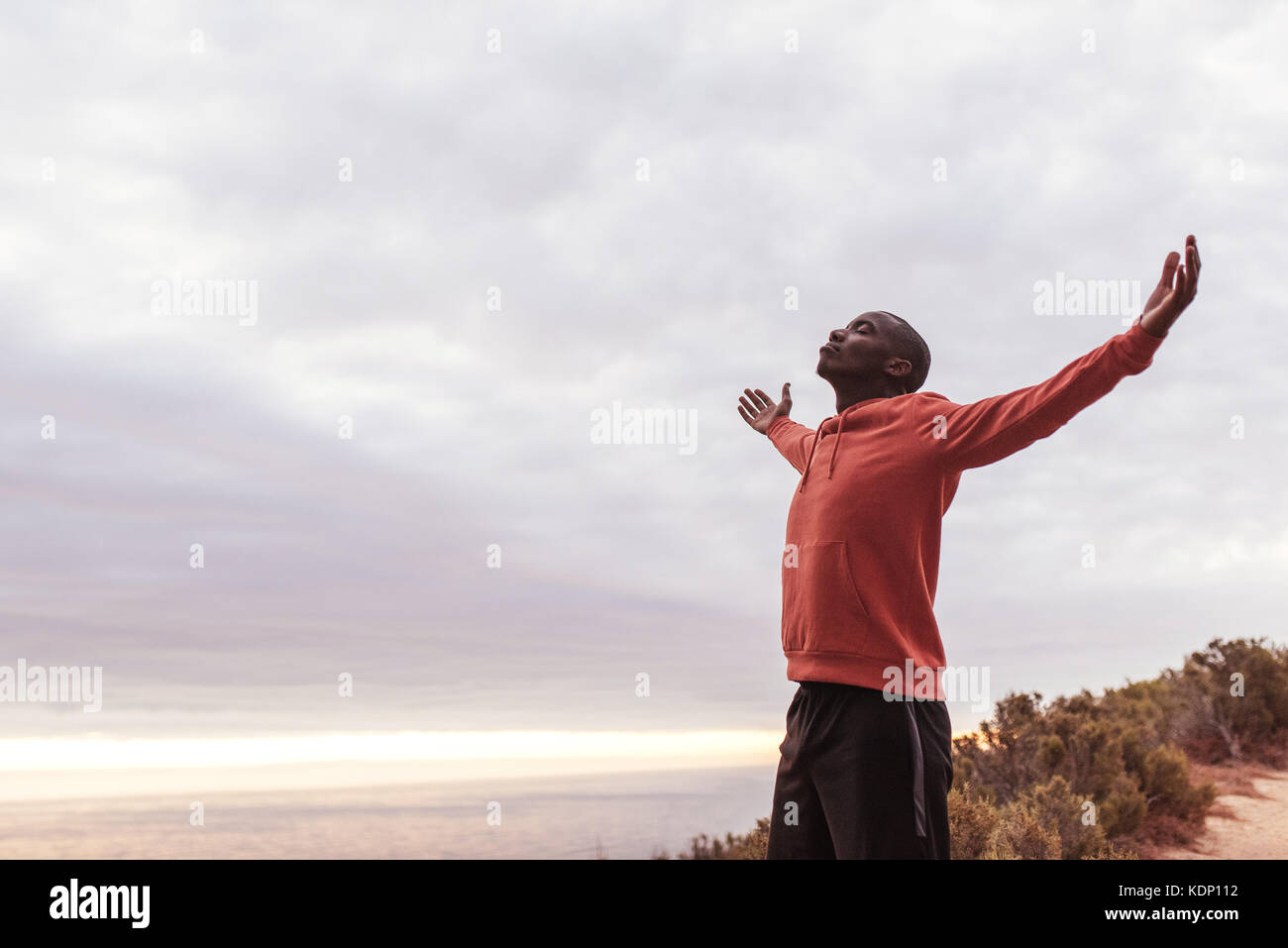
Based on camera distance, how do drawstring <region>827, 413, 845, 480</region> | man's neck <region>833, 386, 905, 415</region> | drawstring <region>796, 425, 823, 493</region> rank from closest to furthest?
drawstring <region>827, 413, 845, 480</region>
drawstring <region>796, 425, 823, 493</region>
man's neck <region>833, 386, 905, 415</region>

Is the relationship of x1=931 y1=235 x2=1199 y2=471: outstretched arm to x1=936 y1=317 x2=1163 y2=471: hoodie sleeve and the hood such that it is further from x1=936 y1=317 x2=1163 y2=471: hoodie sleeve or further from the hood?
the hood

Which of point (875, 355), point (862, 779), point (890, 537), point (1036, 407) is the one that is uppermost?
point (875, 355)

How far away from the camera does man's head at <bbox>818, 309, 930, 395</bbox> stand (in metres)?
3.88

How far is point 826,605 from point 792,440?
3.50 ft

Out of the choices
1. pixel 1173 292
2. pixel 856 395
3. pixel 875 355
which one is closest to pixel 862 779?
pixel 856 395

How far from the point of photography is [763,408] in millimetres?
4715

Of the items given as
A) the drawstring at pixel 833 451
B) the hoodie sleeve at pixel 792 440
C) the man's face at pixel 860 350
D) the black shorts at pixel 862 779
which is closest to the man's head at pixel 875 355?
the man's face at pixel 860 350

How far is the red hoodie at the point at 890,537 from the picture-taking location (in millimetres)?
3264

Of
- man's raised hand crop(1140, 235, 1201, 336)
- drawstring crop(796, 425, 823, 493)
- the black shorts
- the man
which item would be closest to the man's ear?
the man

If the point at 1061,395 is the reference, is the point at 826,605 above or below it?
below

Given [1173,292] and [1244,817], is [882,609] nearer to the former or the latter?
[1173,292]
